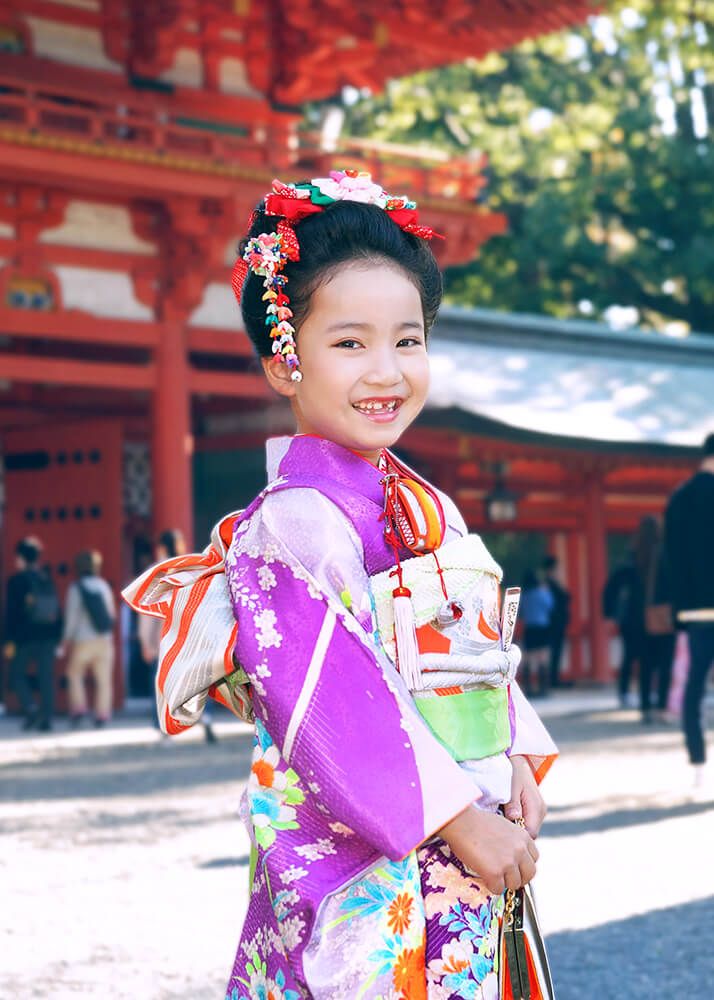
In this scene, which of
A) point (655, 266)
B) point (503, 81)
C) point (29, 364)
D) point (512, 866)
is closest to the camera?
point (512, 866)

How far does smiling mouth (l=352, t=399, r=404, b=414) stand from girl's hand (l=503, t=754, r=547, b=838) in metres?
0.53

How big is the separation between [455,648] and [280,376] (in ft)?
1.53

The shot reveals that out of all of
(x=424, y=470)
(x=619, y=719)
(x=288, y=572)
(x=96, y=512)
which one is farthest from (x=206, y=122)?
(x=288, y=572)

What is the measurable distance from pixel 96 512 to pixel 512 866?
11932 millimetres

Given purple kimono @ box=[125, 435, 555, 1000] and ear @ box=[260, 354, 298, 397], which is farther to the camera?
ear @ box=[260, 354, 298, 397]

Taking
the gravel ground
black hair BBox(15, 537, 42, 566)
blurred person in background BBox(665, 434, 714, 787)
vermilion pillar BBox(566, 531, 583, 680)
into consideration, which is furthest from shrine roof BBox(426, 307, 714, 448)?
blurred person in background BBox(665, 434, 714, 787)

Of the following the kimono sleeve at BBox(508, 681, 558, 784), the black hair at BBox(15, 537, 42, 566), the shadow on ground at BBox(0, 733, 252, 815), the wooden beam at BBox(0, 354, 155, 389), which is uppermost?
the wooden beam at BBox(0, 354, 155, 389)

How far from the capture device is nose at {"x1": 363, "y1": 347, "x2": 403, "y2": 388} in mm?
2266

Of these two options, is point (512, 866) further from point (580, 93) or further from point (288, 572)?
point (580, 93)

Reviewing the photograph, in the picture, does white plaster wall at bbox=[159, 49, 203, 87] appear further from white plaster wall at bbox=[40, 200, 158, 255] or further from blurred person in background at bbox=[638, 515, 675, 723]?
blurred person in background at bbox=[638, 515, 675, 723]

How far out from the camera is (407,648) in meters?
2.16

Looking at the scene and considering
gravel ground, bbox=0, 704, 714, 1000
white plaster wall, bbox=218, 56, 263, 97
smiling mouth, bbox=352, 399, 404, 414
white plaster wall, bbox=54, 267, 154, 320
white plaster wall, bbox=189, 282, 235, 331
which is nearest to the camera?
smiling mouth, bbox=352, 399, 404, 414

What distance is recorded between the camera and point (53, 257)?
1230 cm

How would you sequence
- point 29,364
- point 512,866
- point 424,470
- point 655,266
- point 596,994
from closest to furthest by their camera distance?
point 512,866
point 596,994
point 29,364
point 424,470
point 655,266
